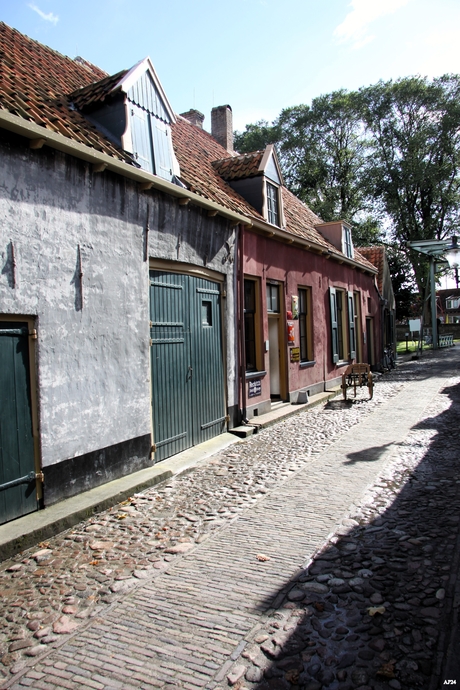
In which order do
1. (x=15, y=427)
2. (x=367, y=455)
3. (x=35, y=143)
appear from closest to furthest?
1. (x=15, y=427)
2. (x=35, y=143)
3. (x=367, y=455)

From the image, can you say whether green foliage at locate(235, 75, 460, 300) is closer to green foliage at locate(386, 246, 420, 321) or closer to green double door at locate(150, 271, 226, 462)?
green foliage at locate(386, 246, 420, 321)

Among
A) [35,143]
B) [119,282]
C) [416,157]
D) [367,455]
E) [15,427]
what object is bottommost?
[367,455]

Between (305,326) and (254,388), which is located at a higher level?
(305,326)

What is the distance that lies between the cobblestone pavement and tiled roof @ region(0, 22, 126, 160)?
447cm

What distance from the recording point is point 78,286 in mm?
5707

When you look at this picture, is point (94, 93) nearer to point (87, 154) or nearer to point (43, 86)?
point (43, 86)

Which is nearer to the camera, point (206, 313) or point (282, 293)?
point (206, 313)

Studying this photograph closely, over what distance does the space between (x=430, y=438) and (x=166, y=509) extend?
15.4 feet

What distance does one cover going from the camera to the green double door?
7.16 meters

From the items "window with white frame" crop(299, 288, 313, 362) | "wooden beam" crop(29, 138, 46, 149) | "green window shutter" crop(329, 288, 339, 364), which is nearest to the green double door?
"wooden beam" crop(29, 138, 46, 149)

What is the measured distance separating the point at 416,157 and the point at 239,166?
83.8 ft

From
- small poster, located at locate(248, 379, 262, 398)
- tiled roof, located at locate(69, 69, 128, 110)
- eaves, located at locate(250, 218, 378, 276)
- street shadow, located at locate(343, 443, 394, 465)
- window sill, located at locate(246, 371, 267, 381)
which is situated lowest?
street shadow, located at locate(343, 443, 394, 465)

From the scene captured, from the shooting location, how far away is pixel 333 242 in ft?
54.9

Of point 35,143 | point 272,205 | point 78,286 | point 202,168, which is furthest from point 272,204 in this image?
point 35,143
